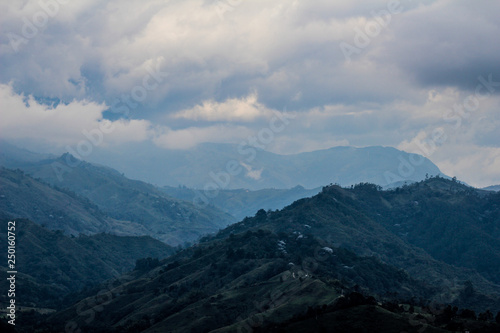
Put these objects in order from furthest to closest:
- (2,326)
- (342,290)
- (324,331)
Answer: (342,290) < (2,326) < (324,331)

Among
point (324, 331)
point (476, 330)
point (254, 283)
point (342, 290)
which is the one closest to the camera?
point (476, 330)

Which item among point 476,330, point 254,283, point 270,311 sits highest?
point 254,283

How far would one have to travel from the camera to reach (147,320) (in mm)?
180000

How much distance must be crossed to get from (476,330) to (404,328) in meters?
14.1

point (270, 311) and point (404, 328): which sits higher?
point (270, 311)

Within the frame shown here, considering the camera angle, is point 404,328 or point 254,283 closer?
point 404,328

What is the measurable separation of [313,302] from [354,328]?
37.3 metres

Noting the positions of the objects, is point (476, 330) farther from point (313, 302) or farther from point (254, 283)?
point (254, 283)

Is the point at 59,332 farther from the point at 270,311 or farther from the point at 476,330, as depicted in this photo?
the point at 476,330

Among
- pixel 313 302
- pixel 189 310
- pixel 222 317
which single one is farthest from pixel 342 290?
pixel 189 310

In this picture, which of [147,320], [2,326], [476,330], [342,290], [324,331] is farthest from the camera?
[147,320]

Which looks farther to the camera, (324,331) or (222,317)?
(222,317)

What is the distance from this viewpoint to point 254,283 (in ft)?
643

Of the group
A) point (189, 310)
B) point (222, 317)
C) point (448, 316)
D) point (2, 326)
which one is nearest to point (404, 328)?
point (448, 316)
